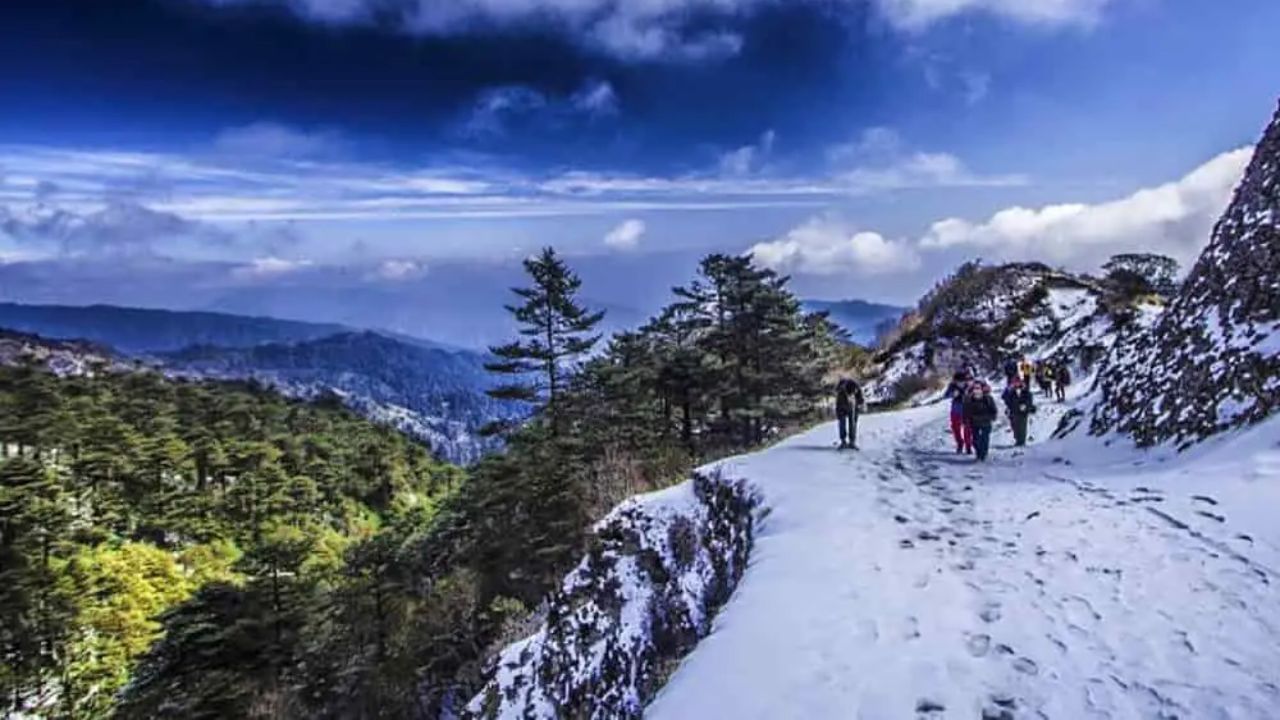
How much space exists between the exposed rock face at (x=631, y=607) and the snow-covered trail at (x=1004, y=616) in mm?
1611

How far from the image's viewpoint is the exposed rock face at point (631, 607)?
402 inches

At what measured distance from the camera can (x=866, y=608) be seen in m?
6.55

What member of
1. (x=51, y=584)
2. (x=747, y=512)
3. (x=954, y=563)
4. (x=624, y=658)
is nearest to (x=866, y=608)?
(x=954, y=563)

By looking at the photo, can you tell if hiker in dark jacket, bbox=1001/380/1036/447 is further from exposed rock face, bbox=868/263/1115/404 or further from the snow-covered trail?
exposed rock face, bbox=868/263/1115/404

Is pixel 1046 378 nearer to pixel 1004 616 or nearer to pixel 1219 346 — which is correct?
pixel 1219 346

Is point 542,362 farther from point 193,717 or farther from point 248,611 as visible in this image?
point 248,611

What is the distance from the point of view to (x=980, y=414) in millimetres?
13859

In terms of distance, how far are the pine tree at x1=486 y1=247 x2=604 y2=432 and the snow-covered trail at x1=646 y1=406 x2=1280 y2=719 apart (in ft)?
68.0

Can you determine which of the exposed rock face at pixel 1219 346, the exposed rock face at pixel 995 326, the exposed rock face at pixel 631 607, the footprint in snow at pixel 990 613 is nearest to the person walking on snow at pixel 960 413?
the exposed rock face at pixel 1219 346

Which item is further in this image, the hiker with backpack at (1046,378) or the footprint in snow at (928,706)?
the hiker with backpack at (1046,378)

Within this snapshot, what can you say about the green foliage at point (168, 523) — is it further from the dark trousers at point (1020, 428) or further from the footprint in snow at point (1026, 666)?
the footprint in snow at point (1026, 666)

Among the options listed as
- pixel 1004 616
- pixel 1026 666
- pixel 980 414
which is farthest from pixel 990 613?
pixel 980 414

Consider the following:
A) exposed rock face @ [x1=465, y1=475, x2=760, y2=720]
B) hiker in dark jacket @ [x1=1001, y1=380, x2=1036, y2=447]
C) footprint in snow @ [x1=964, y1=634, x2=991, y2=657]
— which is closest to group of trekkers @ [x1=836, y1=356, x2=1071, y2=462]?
hiker in dark jacket @ [x1=1001, y1=380, x2=1036, y2=447]

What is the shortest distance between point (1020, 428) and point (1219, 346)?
4420mm
